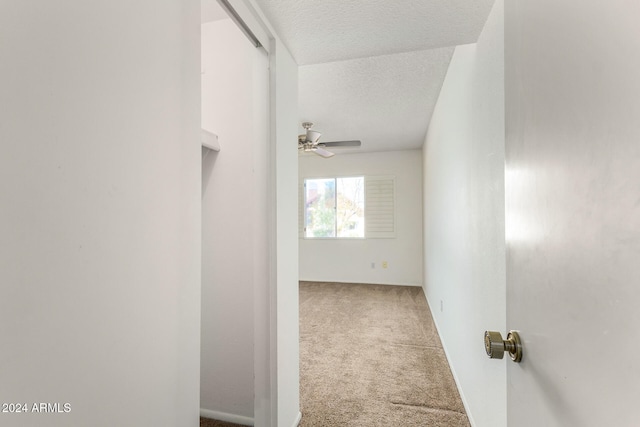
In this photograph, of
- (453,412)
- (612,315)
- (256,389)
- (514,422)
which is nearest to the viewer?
(612,315)

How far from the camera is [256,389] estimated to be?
4.72 feet

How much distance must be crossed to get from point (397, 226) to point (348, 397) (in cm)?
375

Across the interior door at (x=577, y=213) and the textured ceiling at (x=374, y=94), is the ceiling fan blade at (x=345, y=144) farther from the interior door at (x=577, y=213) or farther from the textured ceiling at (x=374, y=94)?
the interior door at (x=577, y=213)

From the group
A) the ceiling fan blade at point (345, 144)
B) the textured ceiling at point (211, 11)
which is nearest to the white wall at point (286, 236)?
the textured ceiling at point (211, 11)

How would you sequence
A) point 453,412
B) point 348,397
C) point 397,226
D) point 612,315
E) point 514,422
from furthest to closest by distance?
point 397,226 → point 348,397 → point 453,412 → point 514,422 → point 612,315

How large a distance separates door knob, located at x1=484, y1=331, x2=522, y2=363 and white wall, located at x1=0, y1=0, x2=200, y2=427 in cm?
82

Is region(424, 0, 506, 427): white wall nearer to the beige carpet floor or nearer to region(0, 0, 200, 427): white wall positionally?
the beige carpet floor

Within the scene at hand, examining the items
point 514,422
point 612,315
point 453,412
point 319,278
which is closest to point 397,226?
point 319,278

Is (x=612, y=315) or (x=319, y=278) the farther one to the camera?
(x=319, y=278)

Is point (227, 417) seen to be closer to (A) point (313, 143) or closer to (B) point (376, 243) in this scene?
(A) point (313, 143)

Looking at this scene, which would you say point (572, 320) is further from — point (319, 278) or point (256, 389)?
point (319, 278)

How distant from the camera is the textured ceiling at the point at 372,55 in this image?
1.30 meters

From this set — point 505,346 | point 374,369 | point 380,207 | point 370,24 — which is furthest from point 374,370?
point 380,207

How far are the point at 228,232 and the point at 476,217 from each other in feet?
4.91
